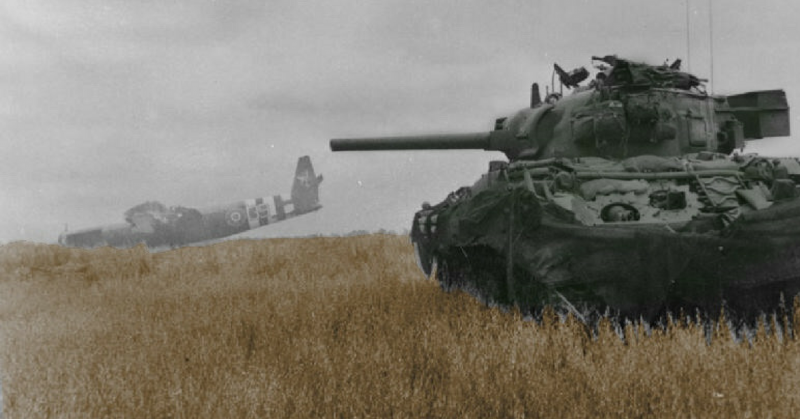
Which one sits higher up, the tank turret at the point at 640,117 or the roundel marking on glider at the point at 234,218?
the tank turret at the point at 640,117

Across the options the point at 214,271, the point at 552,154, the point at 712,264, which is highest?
the point at 552,154

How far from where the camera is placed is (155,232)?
74.8 feet

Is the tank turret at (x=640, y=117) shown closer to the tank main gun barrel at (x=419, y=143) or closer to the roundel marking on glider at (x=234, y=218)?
the tank main gun barrel at (x=419, y=143)

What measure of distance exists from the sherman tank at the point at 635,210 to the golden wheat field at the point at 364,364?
289 mm

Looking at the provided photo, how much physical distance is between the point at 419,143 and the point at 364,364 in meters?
5.80

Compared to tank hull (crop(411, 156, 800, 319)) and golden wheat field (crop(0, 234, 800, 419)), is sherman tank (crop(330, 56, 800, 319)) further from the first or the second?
golden wheat field (crop(0, 234, 800, 419))

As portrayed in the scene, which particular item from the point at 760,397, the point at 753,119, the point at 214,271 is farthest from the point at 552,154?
the point at 214,271

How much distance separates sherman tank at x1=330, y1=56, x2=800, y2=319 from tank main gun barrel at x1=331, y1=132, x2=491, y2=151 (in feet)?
4.54

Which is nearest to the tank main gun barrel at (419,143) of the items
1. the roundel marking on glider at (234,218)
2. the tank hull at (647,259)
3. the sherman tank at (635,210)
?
the sherman tank at (635,210)

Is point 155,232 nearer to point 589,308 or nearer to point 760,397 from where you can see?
point 589,308

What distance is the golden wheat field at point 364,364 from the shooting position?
132 inches

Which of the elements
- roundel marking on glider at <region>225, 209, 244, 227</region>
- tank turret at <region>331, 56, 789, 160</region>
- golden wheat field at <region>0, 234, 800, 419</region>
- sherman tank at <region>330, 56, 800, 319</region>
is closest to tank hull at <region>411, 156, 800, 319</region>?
sherman tank at <region>330, 56, 800, 319</region>

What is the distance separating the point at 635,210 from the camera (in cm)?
484

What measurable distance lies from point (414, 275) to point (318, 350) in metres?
5.15
